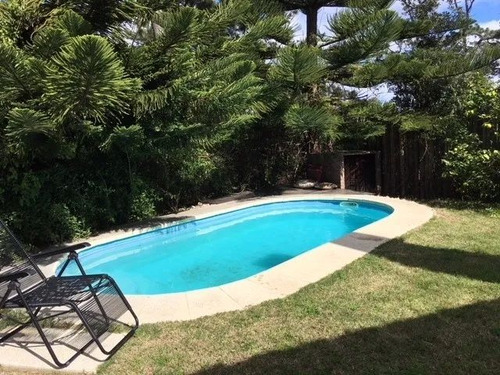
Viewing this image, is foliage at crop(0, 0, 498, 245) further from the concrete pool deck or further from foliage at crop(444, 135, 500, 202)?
the concrete pool deck

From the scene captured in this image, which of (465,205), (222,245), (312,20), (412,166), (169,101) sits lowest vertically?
(222,245)

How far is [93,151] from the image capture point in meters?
7.66

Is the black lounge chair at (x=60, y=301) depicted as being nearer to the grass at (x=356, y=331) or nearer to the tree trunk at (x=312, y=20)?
the grass at (x=356, y=331)

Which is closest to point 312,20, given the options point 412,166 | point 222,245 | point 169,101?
point 412,166

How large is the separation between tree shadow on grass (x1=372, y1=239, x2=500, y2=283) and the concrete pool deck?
34 centimetres

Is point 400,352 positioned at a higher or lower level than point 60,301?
lower

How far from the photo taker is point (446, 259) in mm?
5082

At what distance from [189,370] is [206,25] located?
6203 millimetres

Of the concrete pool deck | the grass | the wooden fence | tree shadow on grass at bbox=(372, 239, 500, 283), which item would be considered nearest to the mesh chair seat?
the concrete pool deck

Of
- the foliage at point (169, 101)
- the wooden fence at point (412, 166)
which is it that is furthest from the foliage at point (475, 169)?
the wooden fence at point (412, 166)

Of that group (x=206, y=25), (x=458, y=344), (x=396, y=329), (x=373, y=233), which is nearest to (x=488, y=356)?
(x=458, y=344)

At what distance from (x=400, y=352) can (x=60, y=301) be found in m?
2.38

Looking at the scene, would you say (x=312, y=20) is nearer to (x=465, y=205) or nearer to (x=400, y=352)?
(x=465, y=205)

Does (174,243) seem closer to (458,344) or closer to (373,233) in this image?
(373,233)
